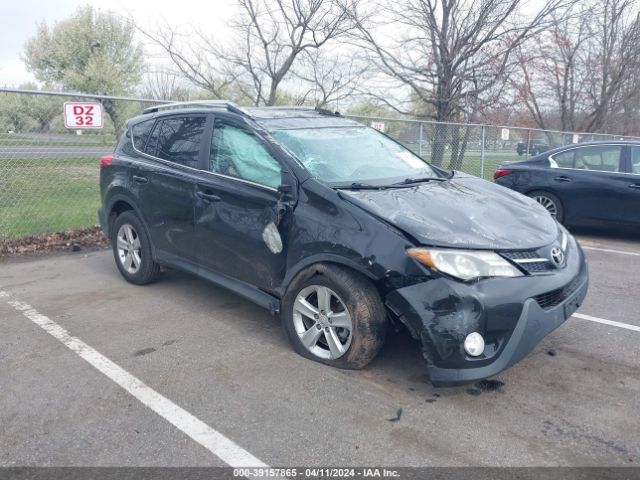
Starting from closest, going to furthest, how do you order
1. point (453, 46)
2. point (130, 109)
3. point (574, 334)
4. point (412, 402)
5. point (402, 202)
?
point (412, 402) < point (402, 202) < point (574, 334) < point (130, 109) < point (453, 46)

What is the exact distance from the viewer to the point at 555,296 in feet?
11.2

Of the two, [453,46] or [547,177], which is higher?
[453,46]

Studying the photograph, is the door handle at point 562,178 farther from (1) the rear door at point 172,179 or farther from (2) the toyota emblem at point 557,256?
(1) the rear door at point 172,179

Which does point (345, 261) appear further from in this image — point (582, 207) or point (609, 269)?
point (582, 207)

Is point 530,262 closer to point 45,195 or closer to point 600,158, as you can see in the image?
point 600,158

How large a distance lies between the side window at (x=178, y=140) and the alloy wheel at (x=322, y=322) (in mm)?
1665

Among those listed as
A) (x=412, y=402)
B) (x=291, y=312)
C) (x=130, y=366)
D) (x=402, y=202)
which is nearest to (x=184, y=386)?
(x=130, y=366)

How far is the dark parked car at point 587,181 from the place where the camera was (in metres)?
7.93

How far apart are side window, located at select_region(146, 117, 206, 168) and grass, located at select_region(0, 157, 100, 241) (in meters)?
2.87

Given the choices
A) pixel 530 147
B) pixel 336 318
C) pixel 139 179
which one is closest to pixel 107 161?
pixel 139 179

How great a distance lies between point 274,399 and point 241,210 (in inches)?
58.1

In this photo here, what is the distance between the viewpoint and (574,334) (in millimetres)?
4309

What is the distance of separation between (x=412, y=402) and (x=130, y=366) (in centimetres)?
189

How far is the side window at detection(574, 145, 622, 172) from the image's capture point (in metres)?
8.15
